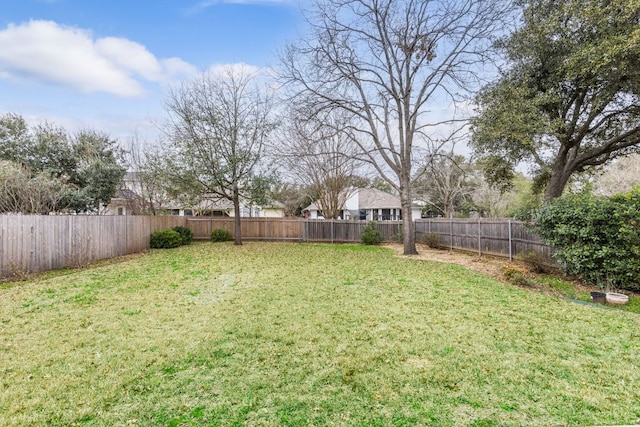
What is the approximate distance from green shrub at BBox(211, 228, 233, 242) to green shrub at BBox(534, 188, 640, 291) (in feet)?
50.0

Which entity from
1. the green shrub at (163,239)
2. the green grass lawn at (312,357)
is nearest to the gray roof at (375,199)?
the green shrub at (163,239)

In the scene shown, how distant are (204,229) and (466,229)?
14489 mm

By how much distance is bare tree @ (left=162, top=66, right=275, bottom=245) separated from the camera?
50.6 feet

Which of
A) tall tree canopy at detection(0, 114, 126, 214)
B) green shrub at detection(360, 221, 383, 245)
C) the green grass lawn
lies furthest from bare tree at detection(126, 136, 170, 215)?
the green grass lawn

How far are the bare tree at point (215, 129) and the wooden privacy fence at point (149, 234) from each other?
3021 millimetres

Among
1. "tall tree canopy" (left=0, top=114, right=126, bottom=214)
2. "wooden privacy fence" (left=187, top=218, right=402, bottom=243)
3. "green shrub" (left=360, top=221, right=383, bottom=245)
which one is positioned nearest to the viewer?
"tall tree canopy" (left=0, top=114, right=126, bottom=214)

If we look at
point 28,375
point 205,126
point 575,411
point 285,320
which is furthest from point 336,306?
point 205,126

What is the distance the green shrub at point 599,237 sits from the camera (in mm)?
6059

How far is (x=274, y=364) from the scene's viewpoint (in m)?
3.23

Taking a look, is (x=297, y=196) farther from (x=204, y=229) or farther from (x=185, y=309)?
(x=185, y=309)

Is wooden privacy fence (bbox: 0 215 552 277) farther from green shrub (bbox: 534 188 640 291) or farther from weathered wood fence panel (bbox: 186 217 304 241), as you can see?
green shrub (bbox: 534 188 640 291)

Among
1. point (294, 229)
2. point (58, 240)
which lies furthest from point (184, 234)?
point (58, 240)

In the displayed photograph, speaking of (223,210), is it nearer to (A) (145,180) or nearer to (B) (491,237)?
(A) (145,180)

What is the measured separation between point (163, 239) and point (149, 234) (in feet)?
2.05
